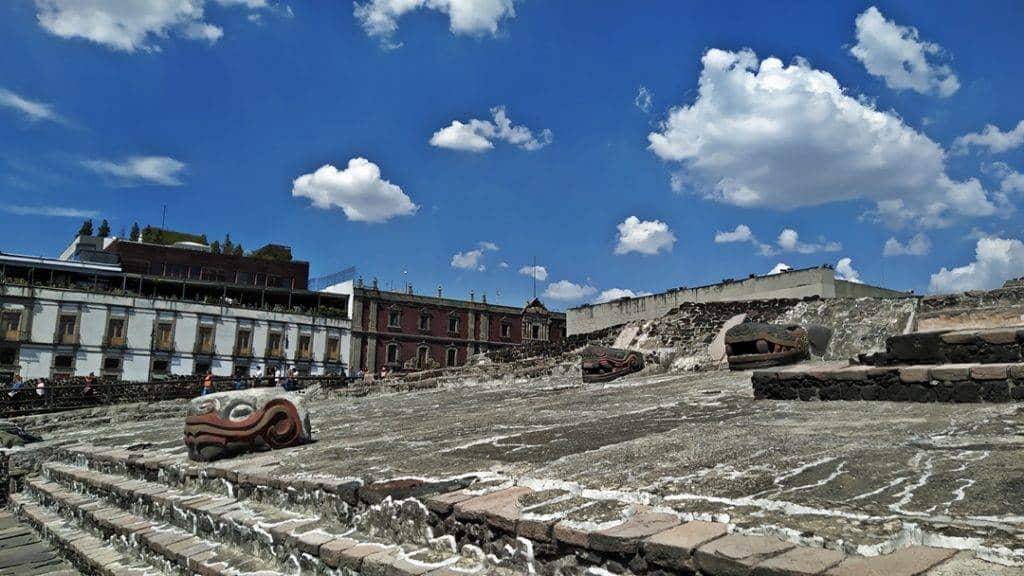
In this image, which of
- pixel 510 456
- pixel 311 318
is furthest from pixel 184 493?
pixel 311 318

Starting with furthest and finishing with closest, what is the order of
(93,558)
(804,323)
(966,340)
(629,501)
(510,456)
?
(804,323) < (966,340) < (93,558) < (510,456) < (629,501)

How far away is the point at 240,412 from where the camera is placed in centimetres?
610

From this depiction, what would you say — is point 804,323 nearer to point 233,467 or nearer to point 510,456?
point 510,456

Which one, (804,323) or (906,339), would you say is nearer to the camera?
(906,339)

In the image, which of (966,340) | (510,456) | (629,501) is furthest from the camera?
(966,340)

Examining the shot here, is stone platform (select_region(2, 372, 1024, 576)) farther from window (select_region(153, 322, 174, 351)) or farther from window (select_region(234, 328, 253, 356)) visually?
window (select_region(234, 328, 253, 356))

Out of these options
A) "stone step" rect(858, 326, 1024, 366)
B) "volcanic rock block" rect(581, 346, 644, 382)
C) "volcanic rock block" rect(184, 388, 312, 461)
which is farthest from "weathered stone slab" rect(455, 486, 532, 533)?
"volcanic rock block" rect(581, 346, 644, 382)

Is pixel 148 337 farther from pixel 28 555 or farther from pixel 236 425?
pixel 236 425

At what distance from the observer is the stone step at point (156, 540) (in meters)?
4.11

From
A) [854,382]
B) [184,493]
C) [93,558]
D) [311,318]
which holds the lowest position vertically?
[93,558]

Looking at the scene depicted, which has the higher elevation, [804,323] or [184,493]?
[804,323]

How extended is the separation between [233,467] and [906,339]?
20.3 feet

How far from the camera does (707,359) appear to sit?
1290 cm

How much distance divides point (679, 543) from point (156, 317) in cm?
3834
